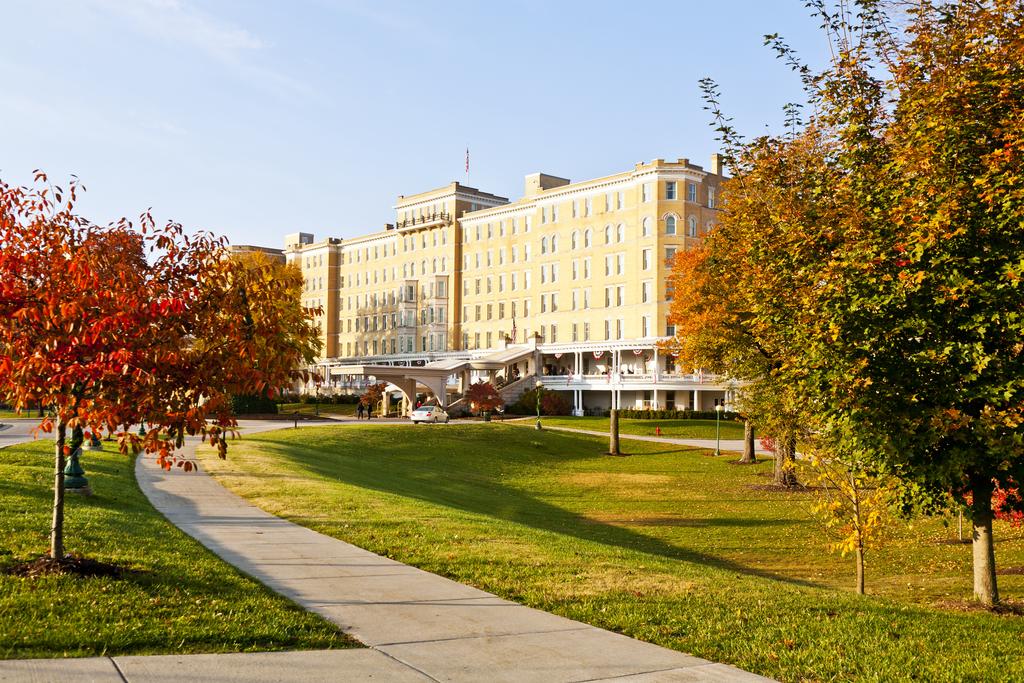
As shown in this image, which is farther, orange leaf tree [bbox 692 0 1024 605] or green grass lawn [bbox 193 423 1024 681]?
orange leaf tree [bbox 692 0 1024 605]

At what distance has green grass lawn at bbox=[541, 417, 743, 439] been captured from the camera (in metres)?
63.2

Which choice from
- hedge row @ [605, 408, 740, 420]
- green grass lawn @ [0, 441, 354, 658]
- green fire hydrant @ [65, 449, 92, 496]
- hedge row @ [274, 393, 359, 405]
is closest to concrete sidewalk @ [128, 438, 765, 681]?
green grass lawn @ [0, 441, 354, 658]

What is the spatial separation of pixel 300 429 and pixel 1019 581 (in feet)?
115

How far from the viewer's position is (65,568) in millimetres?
10836

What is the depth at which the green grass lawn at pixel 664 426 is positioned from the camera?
2486 inches

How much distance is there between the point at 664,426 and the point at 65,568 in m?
58.0

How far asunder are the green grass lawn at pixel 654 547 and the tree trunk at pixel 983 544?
3.84 feet

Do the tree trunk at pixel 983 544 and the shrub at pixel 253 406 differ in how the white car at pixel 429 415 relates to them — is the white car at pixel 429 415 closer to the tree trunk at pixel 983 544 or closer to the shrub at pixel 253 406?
the shrub at pixel 253 406

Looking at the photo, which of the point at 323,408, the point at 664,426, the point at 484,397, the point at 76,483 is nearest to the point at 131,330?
the point at 76,483

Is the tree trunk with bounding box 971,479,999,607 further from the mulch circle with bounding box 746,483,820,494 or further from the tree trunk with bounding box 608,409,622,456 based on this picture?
the tree trunk with bounding box 608,409,622,456

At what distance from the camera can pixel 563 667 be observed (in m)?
8.20

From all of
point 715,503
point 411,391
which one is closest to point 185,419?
point 715,503

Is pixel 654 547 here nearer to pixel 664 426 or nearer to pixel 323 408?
pixel 664 426

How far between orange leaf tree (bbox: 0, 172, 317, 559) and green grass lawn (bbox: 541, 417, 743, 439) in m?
52.1
